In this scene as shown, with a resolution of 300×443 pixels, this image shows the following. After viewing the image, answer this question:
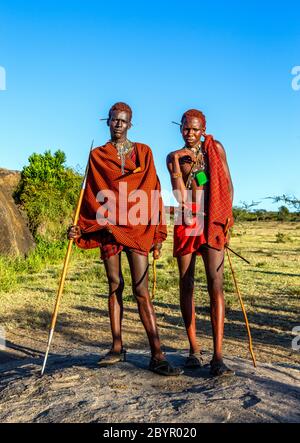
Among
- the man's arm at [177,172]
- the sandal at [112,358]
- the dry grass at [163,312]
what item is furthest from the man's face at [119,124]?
the dry grass at [163,312]

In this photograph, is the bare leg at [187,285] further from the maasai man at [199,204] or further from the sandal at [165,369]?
the sandal at [165,369]

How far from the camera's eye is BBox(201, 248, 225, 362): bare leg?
411 cm

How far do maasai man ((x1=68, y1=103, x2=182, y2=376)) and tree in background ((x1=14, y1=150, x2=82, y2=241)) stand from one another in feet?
46.2

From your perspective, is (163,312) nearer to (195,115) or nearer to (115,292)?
(115,292)

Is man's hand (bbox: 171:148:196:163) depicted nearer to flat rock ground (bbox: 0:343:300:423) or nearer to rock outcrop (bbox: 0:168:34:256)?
flat rock ground (bbox: 0:343:300:423)

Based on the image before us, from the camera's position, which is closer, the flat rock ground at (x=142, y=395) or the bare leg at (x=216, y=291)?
the flat rock ground at (x=142, y=395)

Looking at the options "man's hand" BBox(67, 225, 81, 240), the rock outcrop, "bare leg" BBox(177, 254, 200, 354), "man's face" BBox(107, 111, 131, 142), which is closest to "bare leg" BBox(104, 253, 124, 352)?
"man's hand" BBox(67, 225, 81, 240)

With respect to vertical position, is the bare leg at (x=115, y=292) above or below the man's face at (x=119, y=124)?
below

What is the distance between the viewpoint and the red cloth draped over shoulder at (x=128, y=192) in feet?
13.7

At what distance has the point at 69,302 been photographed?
972cm

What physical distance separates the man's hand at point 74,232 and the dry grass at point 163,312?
2804mm

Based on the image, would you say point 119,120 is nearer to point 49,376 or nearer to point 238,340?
point 49,376

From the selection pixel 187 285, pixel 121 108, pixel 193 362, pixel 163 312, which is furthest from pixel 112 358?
pixel 163 312
